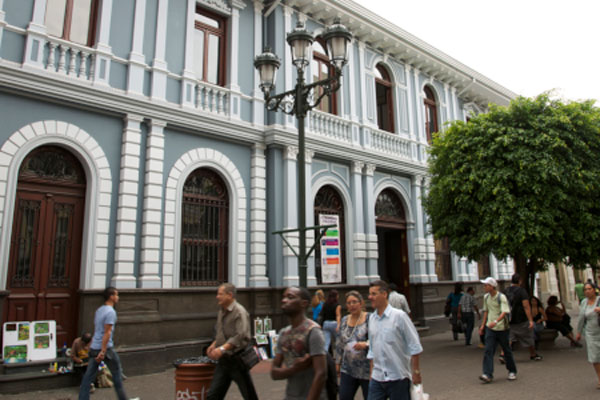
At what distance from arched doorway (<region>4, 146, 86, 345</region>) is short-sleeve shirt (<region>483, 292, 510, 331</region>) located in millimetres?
8158

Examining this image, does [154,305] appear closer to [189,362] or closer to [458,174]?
[189,362]

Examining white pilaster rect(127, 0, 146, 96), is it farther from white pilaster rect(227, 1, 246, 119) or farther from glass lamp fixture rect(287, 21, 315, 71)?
glass lamp fixture rect(287, 21, 315, 71)

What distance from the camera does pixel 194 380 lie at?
18.9 ft

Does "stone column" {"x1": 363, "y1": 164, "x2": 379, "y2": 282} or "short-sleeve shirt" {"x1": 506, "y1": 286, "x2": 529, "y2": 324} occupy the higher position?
"stone column" {"x1": 363, "y1": 164, "x2": 379, "y2": 282}

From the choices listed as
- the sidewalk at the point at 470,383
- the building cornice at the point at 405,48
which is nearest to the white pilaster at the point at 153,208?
the sidewalk at the point at 470,383

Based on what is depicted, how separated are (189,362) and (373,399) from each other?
97.9 inches

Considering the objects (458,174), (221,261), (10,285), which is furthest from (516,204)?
(10,285)

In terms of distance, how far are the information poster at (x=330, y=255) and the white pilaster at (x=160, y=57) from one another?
579 centimetres

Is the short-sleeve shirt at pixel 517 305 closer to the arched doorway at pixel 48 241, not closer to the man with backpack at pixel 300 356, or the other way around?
the man with backpack at pixel 300 356

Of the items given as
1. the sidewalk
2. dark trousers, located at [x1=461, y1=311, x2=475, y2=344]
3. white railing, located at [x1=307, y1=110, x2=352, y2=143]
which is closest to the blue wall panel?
the sidewalk

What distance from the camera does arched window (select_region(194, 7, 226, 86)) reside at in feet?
41.1

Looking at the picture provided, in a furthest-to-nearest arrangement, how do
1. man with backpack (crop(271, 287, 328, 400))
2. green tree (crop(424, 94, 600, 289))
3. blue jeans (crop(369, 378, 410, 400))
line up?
1. green tree (crop(424, 94, 600, 289))
2. blue jeans (crop(369, 378, 410, 400))
3. man with backpack (crop(271, 287, 328, 400))

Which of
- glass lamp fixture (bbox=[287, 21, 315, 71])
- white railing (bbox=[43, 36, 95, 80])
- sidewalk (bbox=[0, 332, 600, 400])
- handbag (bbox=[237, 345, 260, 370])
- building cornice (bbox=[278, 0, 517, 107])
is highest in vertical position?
building cornice (bbox=[278, 0, 517, 107])

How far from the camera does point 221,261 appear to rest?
11.9 meters
